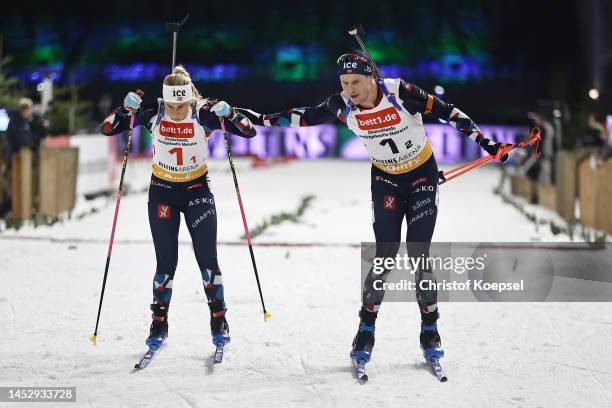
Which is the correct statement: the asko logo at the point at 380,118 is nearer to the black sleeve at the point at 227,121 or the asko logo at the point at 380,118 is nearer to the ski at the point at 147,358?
the black sleeve at the point at 227,121

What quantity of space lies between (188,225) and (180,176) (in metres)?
0.34

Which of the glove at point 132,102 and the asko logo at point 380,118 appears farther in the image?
the glove at point 132,102

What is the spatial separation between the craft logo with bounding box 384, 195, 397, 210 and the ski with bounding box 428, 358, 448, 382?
1.02 m

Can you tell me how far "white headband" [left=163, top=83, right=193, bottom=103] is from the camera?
5.47 m

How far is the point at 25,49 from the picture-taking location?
121 feet

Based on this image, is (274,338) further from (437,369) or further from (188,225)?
(437,369)

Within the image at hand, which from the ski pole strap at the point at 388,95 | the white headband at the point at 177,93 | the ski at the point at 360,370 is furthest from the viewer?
the white headband at the point at 177,93

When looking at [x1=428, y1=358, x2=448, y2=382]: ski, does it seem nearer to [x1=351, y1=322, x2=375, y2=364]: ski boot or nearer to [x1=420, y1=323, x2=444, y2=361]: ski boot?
[x1=420, y1=323, x2=444, y2=361]: ski boot

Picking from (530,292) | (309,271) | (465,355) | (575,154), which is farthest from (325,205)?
(465,355)

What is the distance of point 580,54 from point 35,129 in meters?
25.4

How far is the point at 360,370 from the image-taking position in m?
5.24

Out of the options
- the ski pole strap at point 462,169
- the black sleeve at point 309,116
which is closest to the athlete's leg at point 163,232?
the black sleeve at point 309,116

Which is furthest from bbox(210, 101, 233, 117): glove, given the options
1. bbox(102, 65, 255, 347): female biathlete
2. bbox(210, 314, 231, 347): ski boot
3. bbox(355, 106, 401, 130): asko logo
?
bbox(210, 314, 231, 347): ski boot

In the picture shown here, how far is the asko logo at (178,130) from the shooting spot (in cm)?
557
